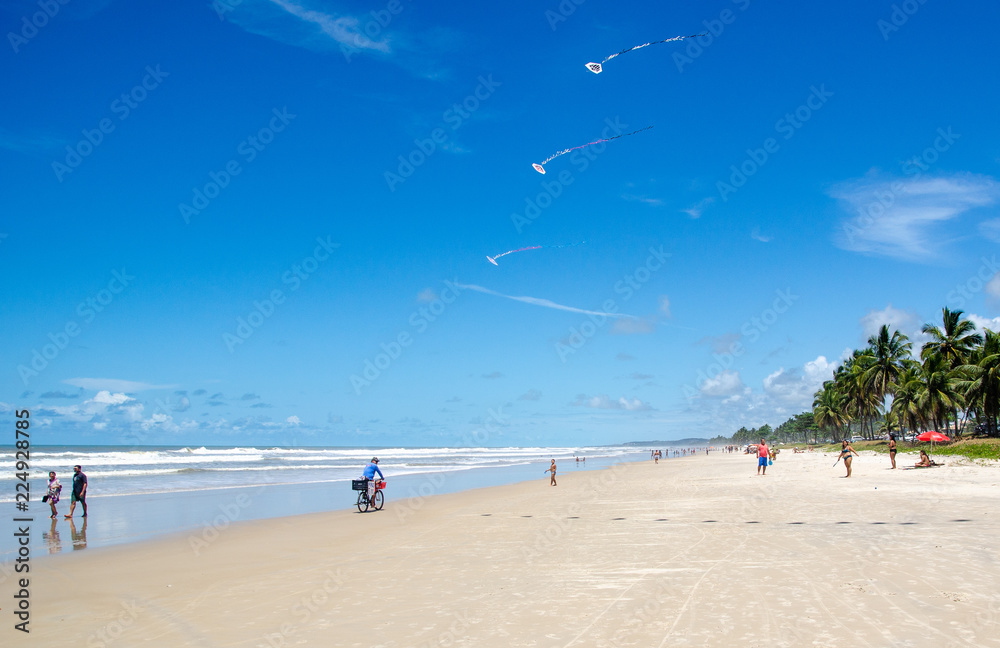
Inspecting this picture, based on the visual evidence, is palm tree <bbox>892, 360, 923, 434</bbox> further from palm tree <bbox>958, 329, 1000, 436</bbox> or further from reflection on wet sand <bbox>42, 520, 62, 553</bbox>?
reflection on wet sand <bbox>42, 520, 62, 553</bbox>

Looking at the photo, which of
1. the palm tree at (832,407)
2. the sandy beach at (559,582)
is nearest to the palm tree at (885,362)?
the palm tree at (832,407)

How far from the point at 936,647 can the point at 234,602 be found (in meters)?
9.25

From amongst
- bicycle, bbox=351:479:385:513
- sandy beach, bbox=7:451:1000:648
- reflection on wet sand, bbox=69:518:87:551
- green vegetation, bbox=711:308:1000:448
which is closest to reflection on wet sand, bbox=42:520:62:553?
reflection on wet sand, bbox=69:518:87:551

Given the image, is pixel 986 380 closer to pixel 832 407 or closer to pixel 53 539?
pixel 832 407

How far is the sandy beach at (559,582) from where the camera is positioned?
7.50 meters

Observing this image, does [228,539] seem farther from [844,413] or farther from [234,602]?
[844,413]

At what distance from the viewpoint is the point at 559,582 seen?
10.0 metres

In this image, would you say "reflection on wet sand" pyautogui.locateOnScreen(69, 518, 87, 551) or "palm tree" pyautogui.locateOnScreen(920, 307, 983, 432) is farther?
"palm tree" pyautogui.locateOnScreen(920, 307, 983, 432)

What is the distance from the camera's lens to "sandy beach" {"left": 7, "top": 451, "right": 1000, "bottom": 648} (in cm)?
750

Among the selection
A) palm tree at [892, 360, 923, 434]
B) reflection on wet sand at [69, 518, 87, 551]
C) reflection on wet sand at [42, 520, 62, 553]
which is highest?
palm tree at [892, 360, 923, 434]

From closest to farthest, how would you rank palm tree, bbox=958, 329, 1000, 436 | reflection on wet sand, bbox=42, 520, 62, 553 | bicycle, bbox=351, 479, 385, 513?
reflection on wet sand, bbox=42, 520, 62, 553 < bicycle, bbox=351, 479, 385, 513 < palm tree, bbox=958, 329, 1000, 436

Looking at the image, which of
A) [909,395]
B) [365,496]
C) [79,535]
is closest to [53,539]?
[79,535]

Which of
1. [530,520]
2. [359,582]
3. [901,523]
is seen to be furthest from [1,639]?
[901,523]

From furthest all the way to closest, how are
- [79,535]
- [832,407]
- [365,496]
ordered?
1. [832,407]
2. [365,496]
3. [79,535]
